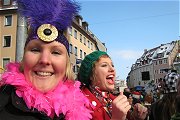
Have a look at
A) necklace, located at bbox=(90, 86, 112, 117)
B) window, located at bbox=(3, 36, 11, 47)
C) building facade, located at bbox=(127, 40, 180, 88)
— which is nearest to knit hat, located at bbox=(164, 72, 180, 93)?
necklace, located at bbox=(90, 86, 112, 117)

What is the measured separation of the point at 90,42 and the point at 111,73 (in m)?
42.4

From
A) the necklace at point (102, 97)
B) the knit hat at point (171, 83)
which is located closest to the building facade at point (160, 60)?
the knit hat at point (171, 83)

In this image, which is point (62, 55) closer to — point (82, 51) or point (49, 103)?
point (49, 103)

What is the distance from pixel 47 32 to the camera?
6.21 feet

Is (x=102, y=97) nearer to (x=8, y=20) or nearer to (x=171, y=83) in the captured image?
(x=171, y=83)

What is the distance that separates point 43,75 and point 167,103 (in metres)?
1.88

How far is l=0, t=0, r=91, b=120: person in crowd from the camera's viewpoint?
1761 mm

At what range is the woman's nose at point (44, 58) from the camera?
70.6 inches

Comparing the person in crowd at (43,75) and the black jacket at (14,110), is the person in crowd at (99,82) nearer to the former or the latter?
the person in crowd at (43,75)

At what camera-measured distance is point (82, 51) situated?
39.9 m

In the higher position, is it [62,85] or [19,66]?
[19,66]

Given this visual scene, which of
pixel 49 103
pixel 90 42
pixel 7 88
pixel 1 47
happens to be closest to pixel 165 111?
pixel 49 103

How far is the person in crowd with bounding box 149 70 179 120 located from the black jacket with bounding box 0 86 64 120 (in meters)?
1.81

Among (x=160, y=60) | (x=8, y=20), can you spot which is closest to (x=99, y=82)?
(x=8, y=20)
